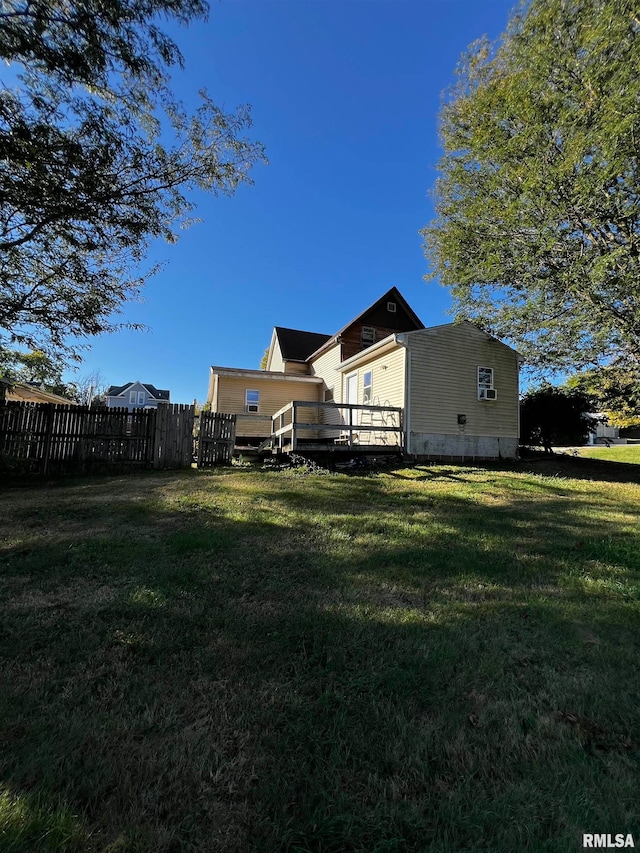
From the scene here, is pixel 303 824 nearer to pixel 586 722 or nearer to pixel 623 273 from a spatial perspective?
pixel 586 722

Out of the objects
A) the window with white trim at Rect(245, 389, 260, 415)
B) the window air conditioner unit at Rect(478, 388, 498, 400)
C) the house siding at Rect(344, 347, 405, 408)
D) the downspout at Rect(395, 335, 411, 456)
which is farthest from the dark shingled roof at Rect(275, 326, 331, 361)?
the window air conditioner unit at Rect(478, 388, 498, 400)

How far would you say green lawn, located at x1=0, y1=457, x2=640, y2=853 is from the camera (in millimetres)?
1424

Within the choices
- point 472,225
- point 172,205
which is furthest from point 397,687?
point 472,225

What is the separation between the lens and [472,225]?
13.2 metres

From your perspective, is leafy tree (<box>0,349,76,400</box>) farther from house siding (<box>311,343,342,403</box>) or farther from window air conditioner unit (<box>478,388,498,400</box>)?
window air conditioner unit (<box>478,388,498,400</box>)

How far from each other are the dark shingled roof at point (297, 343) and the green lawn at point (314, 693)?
63.1ft

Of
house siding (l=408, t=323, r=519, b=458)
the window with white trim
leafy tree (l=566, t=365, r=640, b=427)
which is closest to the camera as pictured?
house siding (l=408, t=323, r=519, b=458)

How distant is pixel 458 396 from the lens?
46.5ft

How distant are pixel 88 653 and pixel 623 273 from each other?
13.6m

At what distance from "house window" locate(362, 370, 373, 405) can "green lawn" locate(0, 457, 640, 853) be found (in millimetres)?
11367
